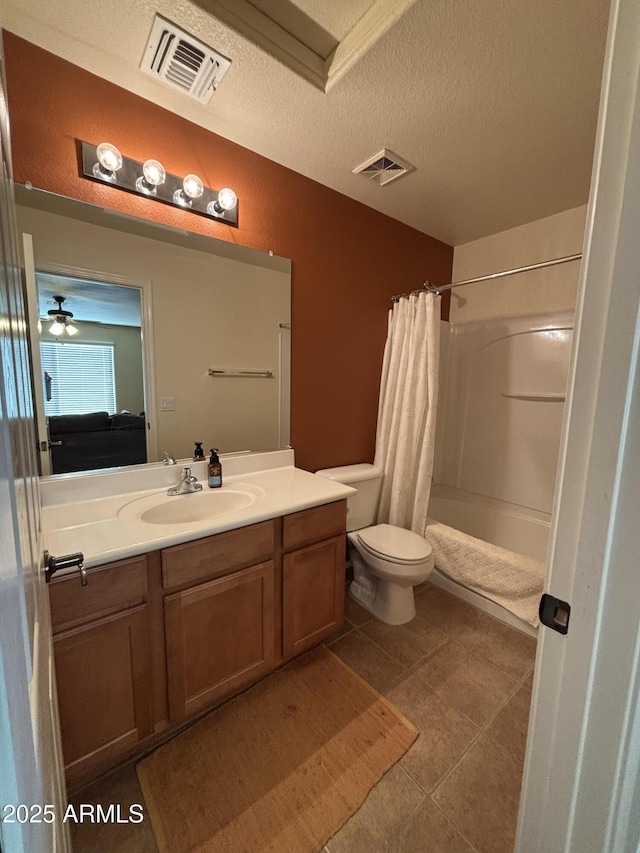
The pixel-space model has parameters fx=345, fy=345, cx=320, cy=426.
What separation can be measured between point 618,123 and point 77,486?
5.91 feet

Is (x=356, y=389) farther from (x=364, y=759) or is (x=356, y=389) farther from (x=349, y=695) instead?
(x=364, y=759)

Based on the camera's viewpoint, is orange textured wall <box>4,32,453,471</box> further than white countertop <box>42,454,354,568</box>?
Yes

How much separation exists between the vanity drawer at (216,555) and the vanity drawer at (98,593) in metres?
0.08

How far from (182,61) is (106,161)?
1.48 ft

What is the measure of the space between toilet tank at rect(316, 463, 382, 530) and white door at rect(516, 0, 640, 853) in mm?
1520

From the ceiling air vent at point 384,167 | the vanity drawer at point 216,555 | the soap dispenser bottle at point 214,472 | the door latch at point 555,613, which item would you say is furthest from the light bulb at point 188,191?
the door latch at point 555,613

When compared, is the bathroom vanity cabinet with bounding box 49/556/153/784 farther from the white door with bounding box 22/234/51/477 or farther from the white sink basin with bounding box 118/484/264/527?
the white door with bounding box 22/234/51/477

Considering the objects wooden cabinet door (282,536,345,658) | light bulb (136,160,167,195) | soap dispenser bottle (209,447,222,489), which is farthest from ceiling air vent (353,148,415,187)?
wooden cabinet door (282,536,345,658)

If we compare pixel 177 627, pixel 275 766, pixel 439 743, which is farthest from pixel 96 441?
pixel 439 743

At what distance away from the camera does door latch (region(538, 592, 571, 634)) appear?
583mm

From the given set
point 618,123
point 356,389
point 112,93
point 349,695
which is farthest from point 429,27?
point 349,695

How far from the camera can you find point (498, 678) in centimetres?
157

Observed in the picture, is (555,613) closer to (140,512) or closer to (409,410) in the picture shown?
(140,512)

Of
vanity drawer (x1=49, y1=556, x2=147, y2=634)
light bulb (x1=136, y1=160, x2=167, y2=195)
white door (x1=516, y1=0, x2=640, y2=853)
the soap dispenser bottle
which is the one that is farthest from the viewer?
the soap dispenser bottle
